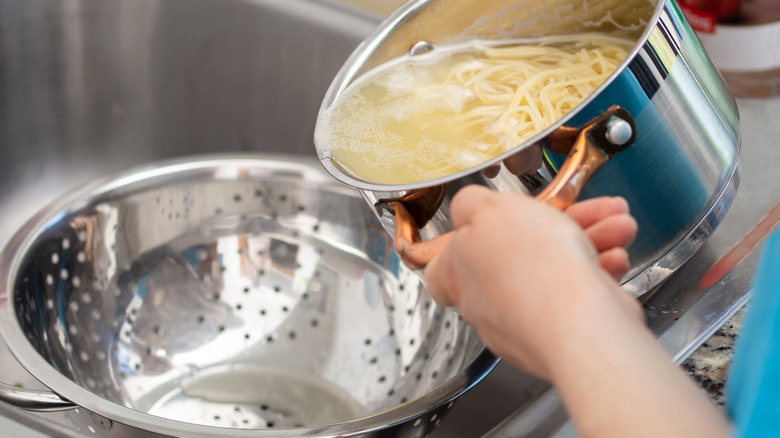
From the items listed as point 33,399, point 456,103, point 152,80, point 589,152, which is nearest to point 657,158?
point 589,152

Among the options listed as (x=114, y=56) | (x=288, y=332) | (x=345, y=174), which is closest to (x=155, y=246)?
(x=288, y=332)

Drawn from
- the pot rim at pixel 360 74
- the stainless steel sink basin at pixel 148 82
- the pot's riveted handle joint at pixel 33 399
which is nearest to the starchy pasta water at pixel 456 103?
the pot rim at pixel 360 74

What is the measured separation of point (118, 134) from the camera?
112 centimetres

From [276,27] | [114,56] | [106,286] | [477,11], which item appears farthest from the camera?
[114,56]

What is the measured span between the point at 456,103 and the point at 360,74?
0.08m

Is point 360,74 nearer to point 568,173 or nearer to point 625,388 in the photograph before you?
point 568,173

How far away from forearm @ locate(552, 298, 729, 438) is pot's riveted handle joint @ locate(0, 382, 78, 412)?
358mm

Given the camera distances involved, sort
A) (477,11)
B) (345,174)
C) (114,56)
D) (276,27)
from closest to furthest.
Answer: (345,174), (477,11), (276,27), (114,56)

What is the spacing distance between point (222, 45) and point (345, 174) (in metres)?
0.62

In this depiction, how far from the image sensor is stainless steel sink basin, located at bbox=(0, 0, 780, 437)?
971 millimetres

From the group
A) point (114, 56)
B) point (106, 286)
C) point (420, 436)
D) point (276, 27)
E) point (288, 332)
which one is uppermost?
point (114, 56)

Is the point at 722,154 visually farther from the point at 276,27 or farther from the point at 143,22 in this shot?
the point at 143,22

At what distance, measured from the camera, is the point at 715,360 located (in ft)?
1.59

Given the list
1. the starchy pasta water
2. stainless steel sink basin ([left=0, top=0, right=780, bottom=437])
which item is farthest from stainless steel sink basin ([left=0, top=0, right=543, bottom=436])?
the starchy pasta water
